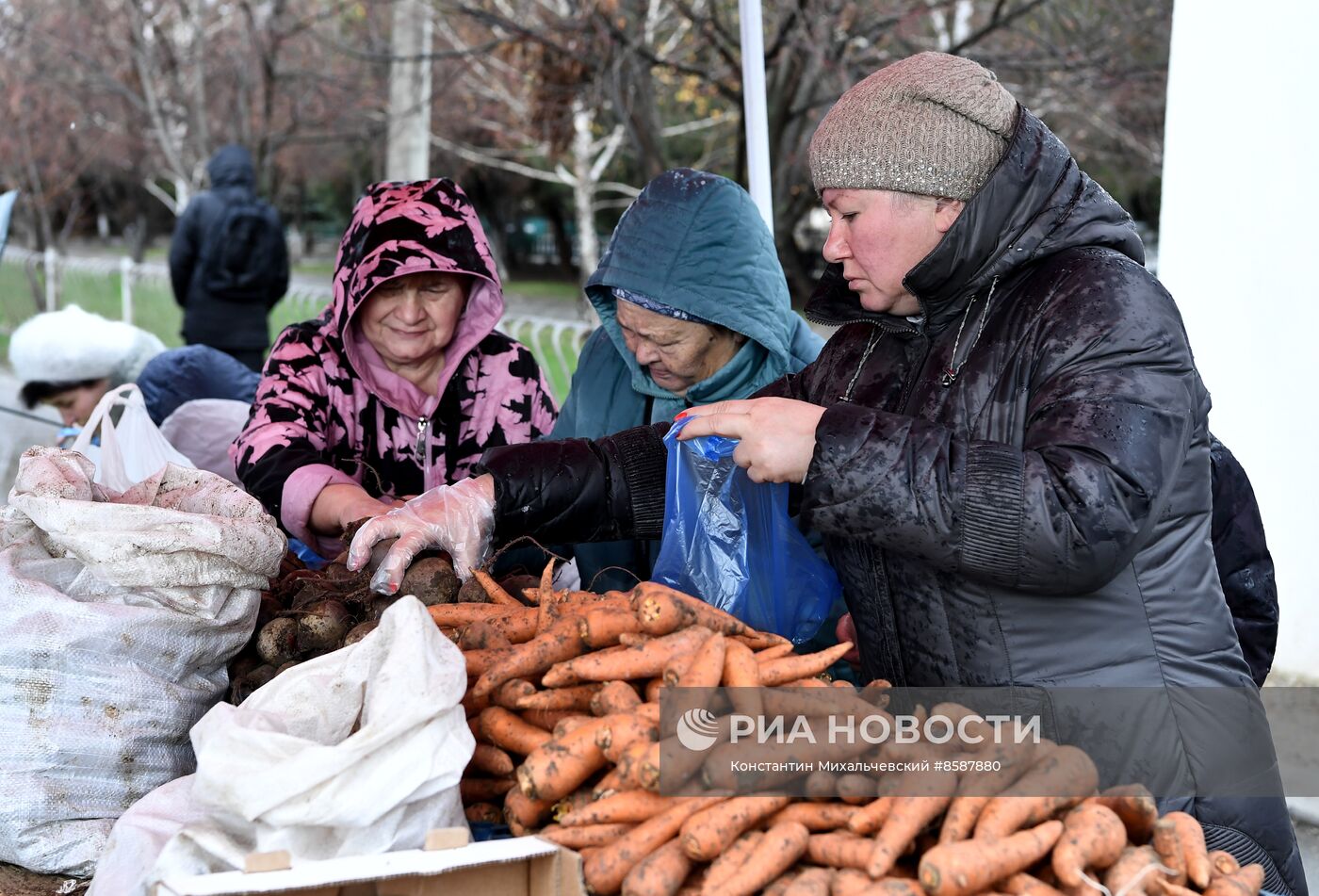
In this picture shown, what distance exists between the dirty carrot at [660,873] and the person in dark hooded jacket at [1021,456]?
19.9 inches

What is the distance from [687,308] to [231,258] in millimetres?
4768

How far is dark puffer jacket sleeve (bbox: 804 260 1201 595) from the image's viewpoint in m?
1.69

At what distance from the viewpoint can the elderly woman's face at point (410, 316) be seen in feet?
10.2

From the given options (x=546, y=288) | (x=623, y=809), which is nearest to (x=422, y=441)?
(x=623, y=809)

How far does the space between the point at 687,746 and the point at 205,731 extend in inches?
25.6

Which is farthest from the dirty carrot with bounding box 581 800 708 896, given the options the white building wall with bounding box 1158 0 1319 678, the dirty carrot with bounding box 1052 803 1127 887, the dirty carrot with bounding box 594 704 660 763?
the white building wall with bounding box 1158 0 1319 678

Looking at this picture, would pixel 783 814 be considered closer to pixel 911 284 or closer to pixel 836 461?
pixel 836 461

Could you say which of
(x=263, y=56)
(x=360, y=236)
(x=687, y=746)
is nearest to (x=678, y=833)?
(x=687, y=746)

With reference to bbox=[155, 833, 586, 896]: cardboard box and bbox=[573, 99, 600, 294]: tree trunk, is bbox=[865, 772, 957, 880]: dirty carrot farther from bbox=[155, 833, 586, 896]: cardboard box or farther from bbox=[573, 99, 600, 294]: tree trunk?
bbox=[573, 99, 600, 294]: tree trunk

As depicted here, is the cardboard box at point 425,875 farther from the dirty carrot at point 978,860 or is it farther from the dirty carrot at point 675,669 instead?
the dirty carrot at point 978,860

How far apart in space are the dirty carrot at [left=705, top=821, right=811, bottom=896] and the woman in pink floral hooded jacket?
1.68 m

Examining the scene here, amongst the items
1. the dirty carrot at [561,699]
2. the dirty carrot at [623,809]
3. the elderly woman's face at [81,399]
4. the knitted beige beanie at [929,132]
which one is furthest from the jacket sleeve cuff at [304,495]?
the elderly woman's face at [81,399]

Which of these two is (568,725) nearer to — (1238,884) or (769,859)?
(769,859)

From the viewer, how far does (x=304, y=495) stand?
289 cm
